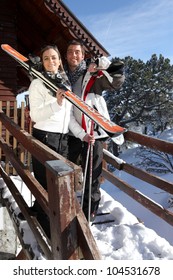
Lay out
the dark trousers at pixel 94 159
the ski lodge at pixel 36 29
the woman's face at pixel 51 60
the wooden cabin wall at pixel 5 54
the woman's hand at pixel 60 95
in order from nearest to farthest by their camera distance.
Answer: the woman's hand at pixel 60 95, the woman's face at pixel 51 60, the dark trousers at pixel 94 159, the ski lodge at pixel 36 29, the wooden cabin wall at pixel 5 54

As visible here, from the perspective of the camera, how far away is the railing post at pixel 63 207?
185cm

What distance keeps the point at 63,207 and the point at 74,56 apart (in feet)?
7.37

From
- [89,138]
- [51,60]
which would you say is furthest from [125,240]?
[51,60]

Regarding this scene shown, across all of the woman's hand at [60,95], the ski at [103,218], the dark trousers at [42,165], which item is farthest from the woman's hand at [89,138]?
the ski at [103,218]

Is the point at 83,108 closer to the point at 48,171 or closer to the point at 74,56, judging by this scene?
the point at 74,56

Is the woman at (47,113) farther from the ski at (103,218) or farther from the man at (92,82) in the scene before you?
the ski at (103,218)

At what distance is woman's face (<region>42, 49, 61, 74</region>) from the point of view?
10.1 ft

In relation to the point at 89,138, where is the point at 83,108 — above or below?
above

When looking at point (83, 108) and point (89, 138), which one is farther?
point (89, 138)

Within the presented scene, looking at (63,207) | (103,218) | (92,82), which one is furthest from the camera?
(103,218)

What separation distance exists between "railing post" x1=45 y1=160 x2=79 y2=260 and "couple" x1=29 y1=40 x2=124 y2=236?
3.62ft

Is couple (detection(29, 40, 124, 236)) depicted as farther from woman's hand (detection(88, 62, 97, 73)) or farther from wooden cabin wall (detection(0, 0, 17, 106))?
wooden cabin wall (detection(0, 0, 17, 106))

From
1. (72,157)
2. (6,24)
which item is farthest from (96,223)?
(6,24)

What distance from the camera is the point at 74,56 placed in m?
3.57
